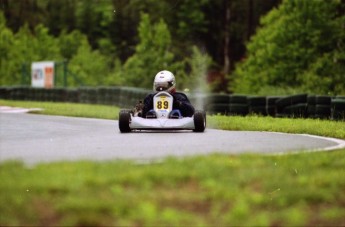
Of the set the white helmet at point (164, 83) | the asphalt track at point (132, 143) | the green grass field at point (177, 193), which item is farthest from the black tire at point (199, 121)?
the green grass field at point (177, 193)

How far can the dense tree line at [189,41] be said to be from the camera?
38.4 meters

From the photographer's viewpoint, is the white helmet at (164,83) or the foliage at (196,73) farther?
the foliage at (196,73)

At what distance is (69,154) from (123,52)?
67319 millimetres

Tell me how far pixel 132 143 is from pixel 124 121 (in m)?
3.18

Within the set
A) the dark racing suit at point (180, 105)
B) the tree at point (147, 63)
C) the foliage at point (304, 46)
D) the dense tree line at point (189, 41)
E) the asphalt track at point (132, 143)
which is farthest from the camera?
the tree at point (147, 63)

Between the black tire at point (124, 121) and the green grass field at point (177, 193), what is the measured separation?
20.7 ft

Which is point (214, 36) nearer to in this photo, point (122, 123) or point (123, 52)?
point (123, 52)

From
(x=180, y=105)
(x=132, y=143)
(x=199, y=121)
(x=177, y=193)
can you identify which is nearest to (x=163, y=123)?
(x=199, y=121)

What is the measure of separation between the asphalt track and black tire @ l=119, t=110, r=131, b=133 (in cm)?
14

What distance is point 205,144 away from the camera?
12.9m

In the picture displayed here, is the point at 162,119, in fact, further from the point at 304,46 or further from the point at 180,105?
the point at 304,46

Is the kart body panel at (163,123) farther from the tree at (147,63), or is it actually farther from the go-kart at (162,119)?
the tree at (147,63)

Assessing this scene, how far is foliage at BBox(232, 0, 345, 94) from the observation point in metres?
37.7

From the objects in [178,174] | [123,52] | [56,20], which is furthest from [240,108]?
[56,20]
